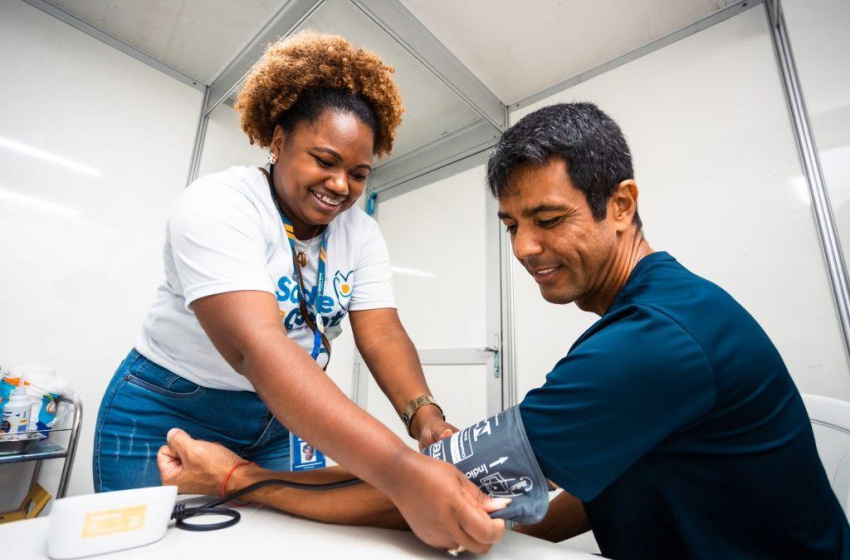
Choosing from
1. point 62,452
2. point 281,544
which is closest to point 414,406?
point 281,544

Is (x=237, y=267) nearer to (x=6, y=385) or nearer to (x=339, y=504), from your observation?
(x=339, y=504)

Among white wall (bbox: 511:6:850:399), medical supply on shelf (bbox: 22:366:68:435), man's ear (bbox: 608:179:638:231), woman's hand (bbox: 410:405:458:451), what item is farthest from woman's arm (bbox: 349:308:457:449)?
medical supply on shelf (bbox: 22:366:68:435)

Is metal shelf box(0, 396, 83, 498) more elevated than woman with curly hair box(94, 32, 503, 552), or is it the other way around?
woman with curly hair box(94, 32, 503, 552)

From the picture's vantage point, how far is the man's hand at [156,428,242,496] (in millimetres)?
683

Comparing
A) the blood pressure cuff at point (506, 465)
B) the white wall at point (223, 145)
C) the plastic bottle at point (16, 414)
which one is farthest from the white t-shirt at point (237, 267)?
the white wall at point (223, 145)

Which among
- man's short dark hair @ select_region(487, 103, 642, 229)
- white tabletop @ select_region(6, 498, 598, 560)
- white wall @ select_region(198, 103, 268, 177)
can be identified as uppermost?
white wall @ select_region(198, 103, 268, 177)

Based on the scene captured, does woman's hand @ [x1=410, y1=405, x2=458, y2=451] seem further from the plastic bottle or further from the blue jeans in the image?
the plastic bottle

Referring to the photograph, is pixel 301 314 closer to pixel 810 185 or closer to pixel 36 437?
pixel 36 437

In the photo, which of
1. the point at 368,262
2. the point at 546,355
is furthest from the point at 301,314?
the point at 546,355

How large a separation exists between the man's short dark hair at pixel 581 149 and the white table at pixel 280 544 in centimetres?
60

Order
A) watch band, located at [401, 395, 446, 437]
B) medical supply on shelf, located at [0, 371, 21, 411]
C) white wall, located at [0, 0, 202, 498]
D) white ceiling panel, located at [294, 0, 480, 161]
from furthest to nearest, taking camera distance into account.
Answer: white ceiling panel, located at [294, 0, 480, 161] < white wall, located at [0, 0, 202, 498] < medical supply on shelf, located at [0, 371, 21, 411] < watch band, located at [401, 395, 446, 437]

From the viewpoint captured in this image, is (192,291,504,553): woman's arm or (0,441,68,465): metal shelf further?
(0,441,68,465): metal shelf

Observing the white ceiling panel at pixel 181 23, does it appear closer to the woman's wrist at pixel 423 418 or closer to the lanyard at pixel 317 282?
the lanyard at pixel 317 282

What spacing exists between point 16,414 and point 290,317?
1.27 meters
